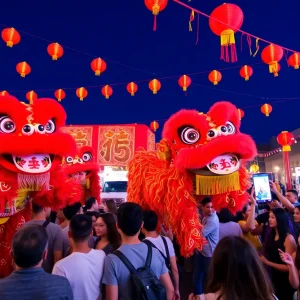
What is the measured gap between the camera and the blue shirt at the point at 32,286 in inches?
54.2

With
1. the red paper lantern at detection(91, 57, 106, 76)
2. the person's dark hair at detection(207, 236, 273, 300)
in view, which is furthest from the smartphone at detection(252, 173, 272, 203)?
the red paper lantern at detection(91, 57, 106, 76)

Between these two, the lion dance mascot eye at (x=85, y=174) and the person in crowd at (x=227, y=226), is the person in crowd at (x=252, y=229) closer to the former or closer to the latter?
the person in crowd at (x=227, y=226)

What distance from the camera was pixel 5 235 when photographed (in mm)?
3139

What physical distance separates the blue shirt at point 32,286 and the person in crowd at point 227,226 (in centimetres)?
220

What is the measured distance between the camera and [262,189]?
4836mm

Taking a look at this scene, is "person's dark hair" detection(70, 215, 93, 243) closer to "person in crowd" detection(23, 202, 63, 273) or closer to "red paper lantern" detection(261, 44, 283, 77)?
"person in crowd" detection(23, 202, 63, 273)

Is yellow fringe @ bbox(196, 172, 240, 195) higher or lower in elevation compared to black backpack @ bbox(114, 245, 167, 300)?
higher

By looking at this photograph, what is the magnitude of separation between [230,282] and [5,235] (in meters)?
2.51

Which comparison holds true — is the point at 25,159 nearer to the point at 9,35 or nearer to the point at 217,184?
the point at 217,184

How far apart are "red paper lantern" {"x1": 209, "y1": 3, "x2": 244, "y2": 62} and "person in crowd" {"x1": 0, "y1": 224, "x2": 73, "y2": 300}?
333 centimetres

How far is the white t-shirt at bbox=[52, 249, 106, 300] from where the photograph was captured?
1826 mm

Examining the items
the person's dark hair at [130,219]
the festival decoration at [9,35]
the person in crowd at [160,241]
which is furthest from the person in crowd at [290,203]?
the festival decoration at [9,35]

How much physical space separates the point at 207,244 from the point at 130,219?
1.56 metres

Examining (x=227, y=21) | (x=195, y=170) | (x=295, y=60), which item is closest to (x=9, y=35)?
(x=227, y=21)
